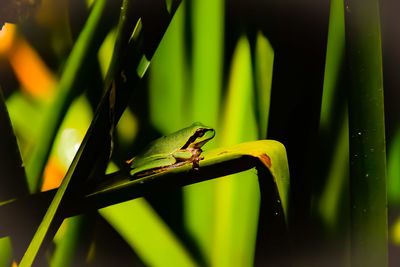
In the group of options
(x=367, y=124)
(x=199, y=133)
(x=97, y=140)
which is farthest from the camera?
(x=199, y=133)

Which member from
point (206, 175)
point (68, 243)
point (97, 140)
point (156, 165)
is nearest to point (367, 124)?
point (206, 175)

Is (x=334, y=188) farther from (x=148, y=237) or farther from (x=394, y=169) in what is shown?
(x=148, y=237)

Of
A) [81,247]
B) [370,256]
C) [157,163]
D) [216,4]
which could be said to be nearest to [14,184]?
[81,247]

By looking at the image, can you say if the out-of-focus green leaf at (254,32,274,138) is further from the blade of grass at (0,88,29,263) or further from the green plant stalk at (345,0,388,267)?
the blade of grass at (0,88,29,263)

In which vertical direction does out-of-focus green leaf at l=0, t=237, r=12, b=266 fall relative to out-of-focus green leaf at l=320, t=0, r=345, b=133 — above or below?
below

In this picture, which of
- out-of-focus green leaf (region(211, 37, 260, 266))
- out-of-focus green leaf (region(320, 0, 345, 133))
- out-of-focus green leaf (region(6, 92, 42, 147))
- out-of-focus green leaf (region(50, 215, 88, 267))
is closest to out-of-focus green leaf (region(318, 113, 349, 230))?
out-of-focus green leaf (region(320, 0, 345, 133))

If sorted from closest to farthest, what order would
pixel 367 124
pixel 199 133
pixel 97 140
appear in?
pixel 367 124 → pixel 97 140 → pixel 199 133

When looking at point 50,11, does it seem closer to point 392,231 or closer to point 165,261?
point 165,261
